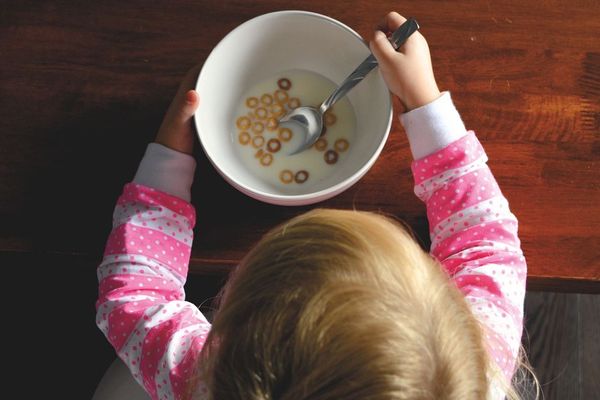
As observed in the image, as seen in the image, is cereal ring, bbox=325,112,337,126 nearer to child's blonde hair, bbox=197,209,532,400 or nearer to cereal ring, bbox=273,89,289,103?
cereal ring, bbox=273,89,289,103

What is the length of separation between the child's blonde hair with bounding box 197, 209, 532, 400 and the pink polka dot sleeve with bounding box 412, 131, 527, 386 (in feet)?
0.40

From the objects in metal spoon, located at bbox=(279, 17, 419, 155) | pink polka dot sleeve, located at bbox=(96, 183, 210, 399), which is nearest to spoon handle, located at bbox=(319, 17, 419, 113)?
metal spoon, located at bbox=(279, 17, 419, 155)

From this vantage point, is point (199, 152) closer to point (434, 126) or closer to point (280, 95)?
point (280, 95)

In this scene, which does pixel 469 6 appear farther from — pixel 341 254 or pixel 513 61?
pixel 341 254

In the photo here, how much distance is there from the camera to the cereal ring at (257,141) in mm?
735

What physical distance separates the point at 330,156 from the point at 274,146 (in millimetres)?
65

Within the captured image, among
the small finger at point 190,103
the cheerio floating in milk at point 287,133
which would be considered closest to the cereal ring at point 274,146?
the cheerio floating in milk at point 287,133

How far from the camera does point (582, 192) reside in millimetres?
709

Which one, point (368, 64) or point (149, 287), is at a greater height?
point (368, 64)

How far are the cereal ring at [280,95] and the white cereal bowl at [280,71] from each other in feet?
0.07

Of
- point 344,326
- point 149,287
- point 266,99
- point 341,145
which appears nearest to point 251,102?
point 266,99

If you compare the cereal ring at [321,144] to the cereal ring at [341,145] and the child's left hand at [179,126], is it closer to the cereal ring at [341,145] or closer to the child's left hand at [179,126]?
the cereal ring at [341,145]

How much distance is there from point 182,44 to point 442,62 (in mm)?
305

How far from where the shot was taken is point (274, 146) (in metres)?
0.73
